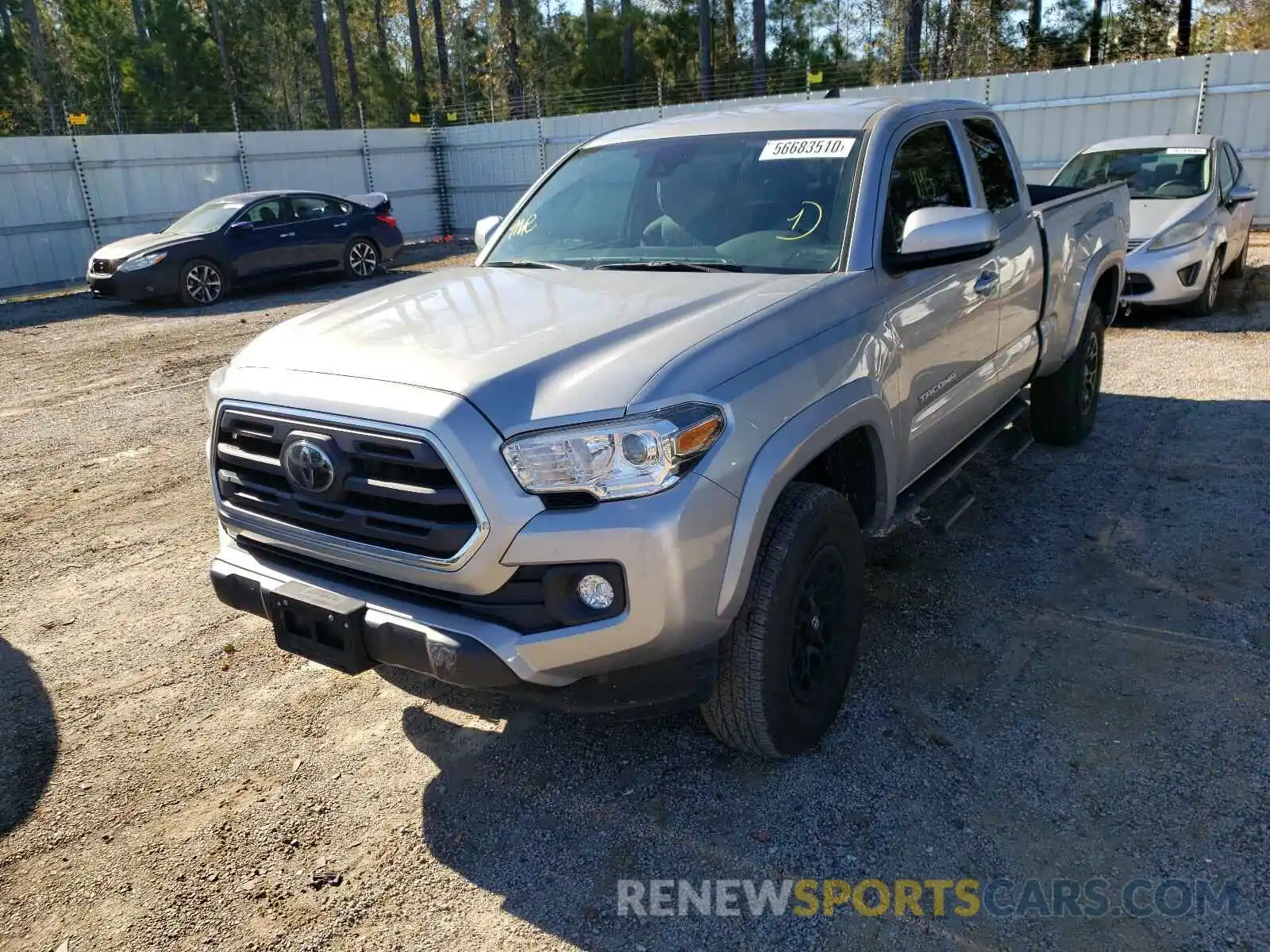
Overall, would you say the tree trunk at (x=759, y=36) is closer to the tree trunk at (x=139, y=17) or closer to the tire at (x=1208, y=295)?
the tire at (x=1208, y=295)

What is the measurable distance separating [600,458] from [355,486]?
713 mm

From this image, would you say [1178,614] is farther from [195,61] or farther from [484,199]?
[195,61]

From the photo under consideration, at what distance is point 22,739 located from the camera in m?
3.50

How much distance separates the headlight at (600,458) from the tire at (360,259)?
46.7ft

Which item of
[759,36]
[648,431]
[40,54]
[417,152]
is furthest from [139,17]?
[648,431]

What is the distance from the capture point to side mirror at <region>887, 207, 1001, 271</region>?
3.34 metres

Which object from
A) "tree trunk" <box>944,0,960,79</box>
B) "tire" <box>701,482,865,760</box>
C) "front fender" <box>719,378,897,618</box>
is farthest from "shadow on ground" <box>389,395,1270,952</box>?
"tree trunk" <box>944,0,960,79</box>

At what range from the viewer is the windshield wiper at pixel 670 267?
3570mm

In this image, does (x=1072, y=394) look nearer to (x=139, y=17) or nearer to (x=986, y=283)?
(x=986, y=283)

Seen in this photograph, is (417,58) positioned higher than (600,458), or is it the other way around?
(417,58)

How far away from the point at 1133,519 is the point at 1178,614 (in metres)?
1.07

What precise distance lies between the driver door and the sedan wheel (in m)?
11.9

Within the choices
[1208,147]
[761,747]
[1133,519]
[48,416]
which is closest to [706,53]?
[1208,147]

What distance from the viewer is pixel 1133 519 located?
4941 millimetres
